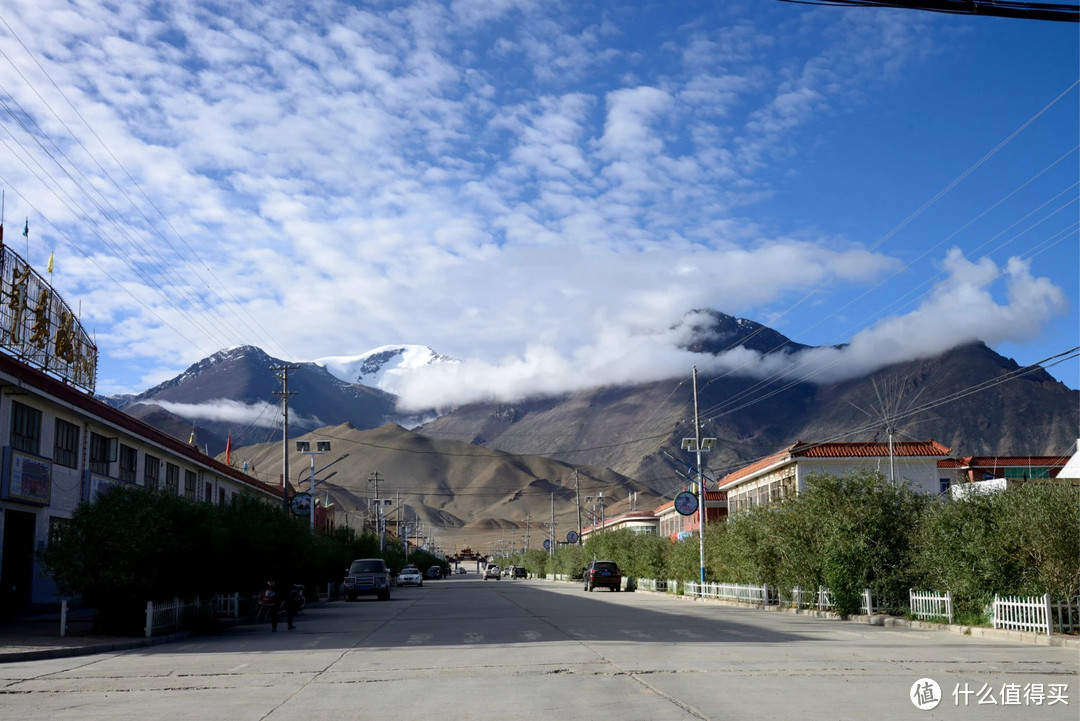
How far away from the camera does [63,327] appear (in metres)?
38.8

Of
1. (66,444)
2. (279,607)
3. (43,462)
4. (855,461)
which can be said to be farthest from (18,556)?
(855,461)

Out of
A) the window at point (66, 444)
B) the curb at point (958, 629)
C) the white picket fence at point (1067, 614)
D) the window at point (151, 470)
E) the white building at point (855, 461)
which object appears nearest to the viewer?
the curb at point (958, 629)

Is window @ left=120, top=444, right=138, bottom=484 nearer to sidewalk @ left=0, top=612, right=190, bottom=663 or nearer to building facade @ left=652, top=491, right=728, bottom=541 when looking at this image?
sidewalk @ left=0, top=612, right=190, bottom=663

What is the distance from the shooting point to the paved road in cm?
1217

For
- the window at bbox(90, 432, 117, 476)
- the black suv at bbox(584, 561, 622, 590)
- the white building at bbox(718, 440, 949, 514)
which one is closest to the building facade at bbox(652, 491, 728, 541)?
the white building at bbox(718, 440, 949, 514)

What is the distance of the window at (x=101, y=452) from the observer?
39469 millimetres

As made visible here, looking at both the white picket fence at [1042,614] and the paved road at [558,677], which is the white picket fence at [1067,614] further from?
the paved road at [558,677]

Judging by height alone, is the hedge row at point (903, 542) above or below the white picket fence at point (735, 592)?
above

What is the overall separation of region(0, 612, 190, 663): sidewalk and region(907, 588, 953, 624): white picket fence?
20089 mm

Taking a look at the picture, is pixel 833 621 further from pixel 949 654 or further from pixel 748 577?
pixel 949 654

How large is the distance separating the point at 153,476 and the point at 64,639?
79.6 feet

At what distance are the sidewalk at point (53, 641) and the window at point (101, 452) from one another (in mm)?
10045

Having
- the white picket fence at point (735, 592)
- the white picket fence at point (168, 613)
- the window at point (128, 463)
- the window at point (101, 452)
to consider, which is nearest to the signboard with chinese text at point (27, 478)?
the window at point (101, 452)

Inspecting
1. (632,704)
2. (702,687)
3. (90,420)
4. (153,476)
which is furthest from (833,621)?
(153,476)
